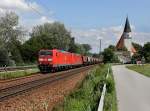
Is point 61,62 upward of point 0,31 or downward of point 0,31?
downward

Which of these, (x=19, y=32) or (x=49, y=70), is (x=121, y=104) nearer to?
(x=49, y=70)

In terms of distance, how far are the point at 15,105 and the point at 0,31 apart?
290 ft

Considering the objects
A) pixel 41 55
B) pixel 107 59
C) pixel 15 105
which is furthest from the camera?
pixel 107 59

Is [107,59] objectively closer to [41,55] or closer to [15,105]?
[41,55]

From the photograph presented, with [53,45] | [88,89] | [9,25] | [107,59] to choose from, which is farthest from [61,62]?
[107,59]

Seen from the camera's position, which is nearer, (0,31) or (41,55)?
(41,55)

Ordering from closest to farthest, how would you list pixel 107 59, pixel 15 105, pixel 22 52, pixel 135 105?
pixel 135 105, pixel 15 105, pixel 22 52, pixel 107 59

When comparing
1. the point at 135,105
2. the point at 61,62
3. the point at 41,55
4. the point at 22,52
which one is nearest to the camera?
the point at 135,105

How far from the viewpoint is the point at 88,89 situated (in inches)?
803

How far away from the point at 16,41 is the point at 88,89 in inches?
3475

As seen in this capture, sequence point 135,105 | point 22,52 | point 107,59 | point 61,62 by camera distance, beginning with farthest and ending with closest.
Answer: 1. point 107,59
2. point 22,52
3. point 61,62
4. point 135,105

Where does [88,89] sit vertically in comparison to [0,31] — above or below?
below

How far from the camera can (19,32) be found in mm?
107375

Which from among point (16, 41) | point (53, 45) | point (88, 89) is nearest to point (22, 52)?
point (16, 41)
